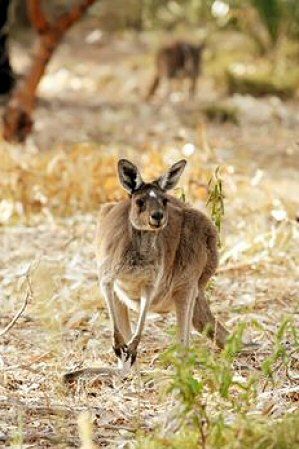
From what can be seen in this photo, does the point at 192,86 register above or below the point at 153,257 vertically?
below

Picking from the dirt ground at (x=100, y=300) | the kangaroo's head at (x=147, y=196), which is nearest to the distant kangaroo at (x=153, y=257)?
the kangaroo's head at (x=147, y=196)

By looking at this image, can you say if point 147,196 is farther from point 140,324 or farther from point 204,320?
A: point 204,320

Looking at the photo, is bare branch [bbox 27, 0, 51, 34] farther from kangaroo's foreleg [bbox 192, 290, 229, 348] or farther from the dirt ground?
kangaroo's foreleg [bbox 192, 290, 229, 348]

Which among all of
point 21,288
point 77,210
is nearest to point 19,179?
point 77,210

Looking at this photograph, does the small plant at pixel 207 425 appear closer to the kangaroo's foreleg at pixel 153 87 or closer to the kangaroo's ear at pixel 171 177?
the kangaroo's ear at pixel 171 177

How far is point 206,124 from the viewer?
11664mm

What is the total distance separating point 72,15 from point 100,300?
407 centimetres

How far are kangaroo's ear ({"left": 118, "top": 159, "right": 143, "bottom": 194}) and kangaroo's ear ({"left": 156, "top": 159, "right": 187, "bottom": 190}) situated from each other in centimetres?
8

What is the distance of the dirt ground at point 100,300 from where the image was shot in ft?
13.1

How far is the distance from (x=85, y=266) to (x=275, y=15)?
7.92 m

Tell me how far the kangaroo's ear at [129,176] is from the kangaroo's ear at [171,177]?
81mm

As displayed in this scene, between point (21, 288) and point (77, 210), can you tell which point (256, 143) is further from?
point (21, 288)

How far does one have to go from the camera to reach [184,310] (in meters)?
4.42

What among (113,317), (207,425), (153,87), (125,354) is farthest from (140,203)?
(153,87)
